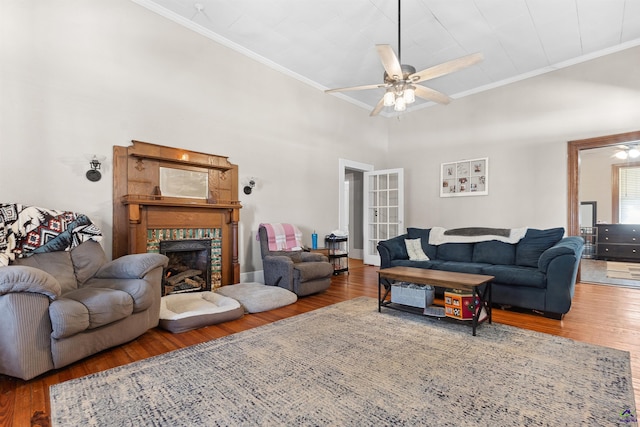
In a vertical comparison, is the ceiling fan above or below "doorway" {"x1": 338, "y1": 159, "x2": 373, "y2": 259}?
above

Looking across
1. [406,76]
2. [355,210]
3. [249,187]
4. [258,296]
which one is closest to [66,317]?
[258,296]

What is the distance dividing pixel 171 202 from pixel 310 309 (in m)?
2.03

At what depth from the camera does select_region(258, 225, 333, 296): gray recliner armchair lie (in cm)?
382

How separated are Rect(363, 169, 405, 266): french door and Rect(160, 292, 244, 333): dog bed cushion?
3.91 metres

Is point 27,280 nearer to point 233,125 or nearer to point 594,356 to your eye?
point 233,125

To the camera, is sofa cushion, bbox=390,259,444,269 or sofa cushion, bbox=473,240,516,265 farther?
sofa cushion, bbox=390,259,444,269

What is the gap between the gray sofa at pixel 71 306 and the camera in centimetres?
183

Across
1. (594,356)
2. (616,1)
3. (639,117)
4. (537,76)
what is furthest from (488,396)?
(537,76)

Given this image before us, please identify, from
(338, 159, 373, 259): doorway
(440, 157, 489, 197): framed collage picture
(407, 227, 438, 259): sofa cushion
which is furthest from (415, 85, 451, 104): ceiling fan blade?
(338, 159, 373, 259): doorway

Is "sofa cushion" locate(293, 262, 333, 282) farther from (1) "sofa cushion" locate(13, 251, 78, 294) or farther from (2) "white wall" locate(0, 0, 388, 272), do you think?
(1) "sofa cushion" locate(13, 251, 78, 294)

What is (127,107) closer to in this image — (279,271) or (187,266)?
(187,266)

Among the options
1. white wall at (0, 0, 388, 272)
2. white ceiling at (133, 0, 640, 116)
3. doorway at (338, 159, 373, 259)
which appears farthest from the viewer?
doorway at (338, 159, 373, 259)

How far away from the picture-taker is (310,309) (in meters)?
3.38

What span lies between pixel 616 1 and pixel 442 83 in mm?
2338
